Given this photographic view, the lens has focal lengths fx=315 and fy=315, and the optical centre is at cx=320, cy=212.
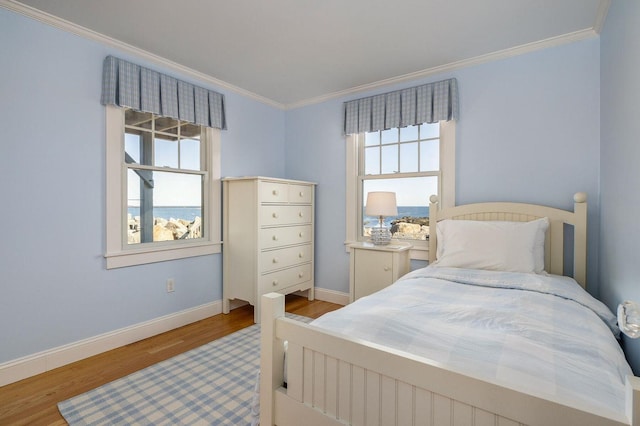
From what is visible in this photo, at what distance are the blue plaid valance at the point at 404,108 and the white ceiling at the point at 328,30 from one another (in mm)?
192

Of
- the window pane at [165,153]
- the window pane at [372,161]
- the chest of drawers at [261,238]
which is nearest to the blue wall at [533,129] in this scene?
the window pane at [372,161]

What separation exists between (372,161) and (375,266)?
4.08ft

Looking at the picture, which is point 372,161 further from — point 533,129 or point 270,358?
point 270,358

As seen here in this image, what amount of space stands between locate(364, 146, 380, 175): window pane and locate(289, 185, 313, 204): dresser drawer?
0.72 m

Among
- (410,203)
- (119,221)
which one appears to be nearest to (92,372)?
(119,221)

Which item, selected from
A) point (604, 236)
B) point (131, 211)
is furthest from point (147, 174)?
point (604, 236)

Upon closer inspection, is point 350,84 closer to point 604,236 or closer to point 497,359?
point 604,236

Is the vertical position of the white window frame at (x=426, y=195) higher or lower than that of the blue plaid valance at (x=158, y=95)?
lower

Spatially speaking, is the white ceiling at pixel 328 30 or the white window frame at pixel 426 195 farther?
the white window frame at pixel 426 195

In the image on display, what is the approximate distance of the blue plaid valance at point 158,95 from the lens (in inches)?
97.3

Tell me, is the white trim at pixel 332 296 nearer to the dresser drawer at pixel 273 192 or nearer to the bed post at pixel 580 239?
the dresser drawer at pixel 273 192

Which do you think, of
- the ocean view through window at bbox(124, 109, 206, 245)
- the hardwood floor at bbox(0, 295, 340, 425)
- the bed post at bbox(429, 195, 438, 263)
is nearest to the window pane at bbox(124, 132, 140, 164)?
the ocean view through window at bbox(124, 109, 206, 245)

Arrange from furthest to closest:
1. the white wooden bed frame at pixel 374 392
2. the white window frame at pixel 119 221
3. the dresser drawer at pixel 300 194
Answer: the dresser drawer at pixel 300 194 → the white window frame at pixel 119 221 → the white wooden bed frame at pixel 374 392

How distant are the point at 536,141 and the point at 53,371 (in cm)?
400
